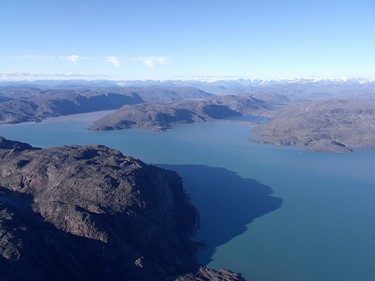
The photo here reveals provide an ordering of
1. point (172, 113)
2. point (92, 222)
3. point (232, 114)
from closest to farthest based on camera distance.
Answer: point (92, 222) < point (172, 113) < point (232, 114)

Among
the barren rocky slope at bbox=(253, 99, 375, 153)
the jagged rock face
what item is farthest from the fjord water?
the barren rocky slope at bbox=(253, 99, 375, 153)

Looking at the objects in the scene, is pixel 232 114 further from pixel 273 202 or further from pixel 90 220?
pixel 90 220

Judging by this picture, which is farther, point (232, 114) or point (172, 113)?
point (232, 114)

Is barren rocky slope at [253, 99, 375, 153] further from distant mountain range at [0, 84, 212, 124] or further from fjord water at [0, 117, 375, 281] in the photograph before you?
distant mountain range at [0, 84, 212, 124]

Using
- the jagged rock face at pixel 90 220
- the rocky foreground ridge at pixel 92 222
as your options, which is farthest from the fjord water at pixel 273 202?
the jagged rock face at pixel 90 220

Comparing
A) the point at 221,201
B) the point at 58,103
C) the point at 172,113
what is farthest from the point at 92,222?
the point at 58,103

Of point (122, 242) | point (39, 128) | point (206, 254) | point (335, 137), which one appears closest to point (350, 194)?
point (206, 254)

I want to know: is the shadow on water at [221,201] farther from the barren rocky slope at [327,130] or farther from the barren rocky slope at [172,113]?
the barren rocky slope at [172,113]
